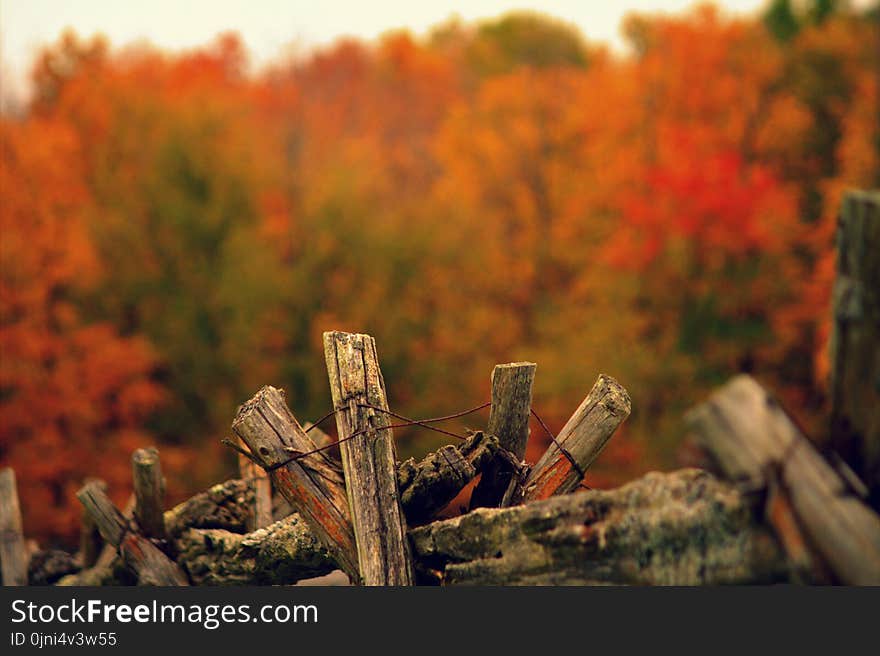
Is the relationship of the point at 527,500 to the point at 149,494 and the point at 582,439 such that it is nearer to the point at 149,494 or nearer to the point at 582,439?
the point at 582,439

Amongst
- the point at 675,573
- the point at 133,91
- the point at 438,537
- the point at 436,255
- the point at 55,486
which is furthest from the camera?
the point at 133,91

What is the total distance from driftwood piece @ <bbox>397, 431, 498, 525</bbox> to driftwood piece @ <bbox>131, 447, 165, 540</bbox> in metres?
1.30

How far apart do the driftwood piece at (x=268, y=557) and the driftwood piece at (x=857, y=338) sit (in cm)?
191

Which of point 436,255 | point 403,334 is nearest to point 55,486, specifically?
point 403,334

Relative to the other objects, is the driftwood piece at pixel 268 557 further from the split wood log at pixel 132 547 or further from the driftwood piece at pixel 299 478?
the driftwood piece at pixel 299 478

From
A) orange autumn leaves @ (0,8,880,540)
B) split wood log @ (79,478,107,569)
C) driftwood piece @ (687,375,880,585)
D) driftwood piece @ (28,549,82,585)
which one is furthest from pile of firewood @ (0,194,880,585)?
orange autumn leaves @ (0,8,880,540)

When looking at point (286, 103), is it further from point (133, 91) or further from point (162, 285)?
point (162, 285)

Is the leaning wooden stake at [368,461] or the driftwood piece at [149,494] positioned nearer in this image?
the leaning wooden stake at [368,461]

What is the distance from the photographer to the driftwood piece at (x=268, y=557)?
152 inches

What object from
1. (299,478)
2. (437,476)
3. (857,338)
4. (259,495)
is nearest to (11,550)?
(259,495)

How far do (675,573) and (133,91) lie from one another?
2598 cm

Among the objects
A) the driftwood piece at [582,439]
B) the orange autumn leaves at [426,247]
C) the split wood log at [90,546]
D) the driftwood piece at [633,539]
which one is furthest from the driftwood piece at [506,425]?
the orange autumn leaves at [426,247]

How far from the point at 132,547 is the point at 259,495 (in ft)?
2.03

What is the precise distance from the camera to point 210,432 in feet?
65.7
